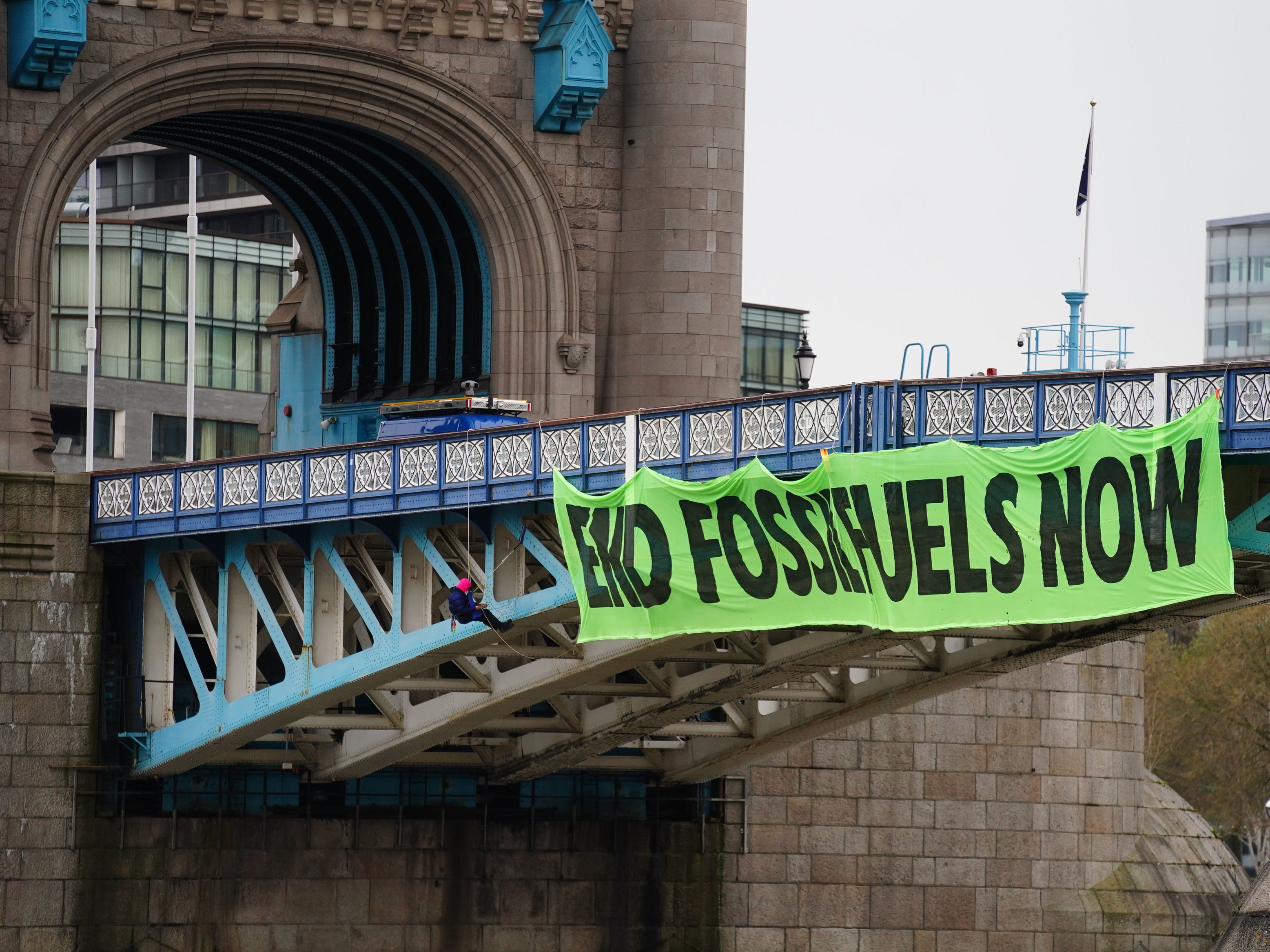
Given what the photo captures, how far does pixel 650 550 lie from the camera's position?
43.0m

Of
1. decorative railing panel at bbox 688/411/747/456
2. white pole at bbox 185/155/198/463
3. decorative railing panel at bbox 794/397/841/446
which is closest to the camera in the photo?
decorative railing panel at bbox 794/397/841/446

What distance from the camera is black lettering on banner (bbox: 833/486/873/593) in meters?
40.4

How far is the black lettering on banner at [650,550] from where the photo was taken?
42.9 m

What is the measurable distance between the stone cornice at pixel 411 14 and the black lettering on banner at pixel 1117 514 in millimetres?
22876

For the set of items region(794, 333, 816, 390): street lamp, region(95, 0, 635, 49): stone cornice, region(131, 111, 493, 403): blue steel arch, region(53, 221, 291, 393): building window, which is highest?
region(53, 221, 291, 393): building window

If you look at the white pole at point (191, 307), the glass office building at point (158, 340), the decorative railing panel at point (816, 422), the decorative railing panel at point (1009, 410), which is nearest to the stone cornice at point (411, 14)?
the decorative railing panel at point (816, 422)

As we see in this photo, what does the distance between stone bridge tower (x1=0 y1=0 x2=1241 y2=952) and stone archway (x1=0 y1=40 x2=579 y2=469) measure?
59 millimetres

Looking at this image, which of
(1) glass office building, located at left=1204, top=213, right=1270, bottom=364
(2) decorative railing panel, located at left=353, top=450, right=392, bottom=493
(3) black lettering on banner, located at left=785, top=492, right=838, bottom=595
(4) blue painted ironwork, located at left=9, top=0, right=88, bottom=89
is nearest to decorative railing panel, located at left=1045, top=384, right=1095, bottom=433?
(3) black lettering on banner, located at left=785, top=492, right=838, bottom=595

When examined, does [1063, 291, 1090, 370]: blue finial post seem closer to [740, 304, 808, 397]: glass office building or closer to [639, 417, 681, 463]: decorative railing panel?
[639, 417, 681, 463]: decorative railing panel

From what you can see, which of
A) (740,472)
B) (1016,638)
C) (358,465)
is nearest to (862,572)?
(740,472)

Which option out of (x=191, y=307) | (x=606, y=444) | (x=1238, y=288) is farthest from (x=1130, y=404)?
(x=1238, y=288)

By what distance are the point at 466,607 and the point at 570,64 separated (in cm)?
1624

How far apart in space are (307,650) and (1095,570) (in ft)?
50.5

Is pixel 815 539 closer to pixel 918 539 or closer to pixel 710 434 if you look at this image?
pixel 918 539
